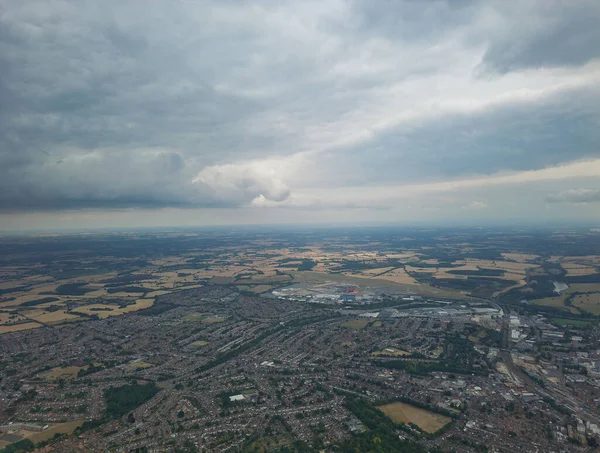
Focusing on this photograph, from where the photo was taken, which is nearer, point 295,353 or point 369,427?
point 369,427

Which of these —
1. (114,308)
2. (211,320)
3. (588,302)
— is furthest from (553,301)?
(114,308)

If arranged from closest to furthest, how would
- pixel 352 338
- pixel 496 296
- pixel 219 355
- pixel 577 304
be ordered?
1. pixel 219 355
2. pixel 352 338
3. pixel 577 304
4. pixel 496 296

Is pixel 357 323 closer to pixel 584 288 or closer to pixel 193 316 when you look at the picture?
pixel 193 316

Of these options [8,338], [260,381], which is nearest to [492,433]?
[260,381]

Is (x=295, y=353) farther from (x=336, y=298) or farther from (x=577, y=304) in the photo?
(x=577, y=304)

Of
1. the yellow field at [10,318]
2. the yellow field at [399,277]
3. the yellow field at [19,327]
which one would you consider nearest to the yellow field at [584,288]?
the yellow field at [399,277]

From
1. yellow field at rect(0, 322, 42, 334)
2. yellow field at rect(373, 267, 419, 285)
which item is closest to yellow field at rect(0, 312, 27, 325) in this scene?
yellow field at rect(0, 322, 42, 334)

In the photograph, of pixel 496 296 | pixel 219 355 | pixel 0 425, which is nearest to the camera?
pixel 0 425

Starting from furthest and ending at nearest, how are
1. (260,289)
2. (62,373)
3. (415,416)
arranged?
(260,289), (62,373), (415,416)
